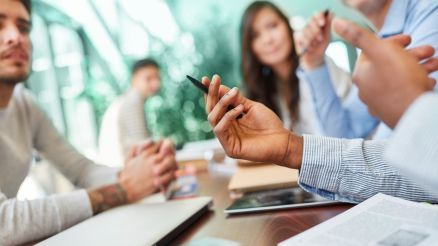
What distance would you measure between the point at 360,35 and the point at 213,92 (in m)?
0.30

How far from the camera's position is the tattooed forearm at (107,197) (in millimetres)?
932

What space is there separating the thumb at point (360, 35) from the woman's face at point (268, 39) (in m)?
1.66

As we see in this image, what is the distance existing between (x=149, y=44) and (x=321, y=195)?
3450 millimetres

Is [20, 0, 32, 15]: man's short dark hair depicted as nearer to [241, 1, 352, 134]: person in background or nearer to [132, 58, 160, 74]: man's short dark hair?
[241, 1, 352, 134]: person in background

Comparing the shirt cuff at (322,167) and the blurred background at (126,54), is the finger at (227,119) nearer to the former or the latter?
the shirt cuff at (322,167)

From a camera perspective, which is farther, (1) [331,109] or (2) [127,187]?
(1) [331,109]

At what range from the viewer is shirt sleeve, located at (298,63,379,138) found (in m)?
1.50

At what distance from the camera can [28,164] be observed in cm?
129

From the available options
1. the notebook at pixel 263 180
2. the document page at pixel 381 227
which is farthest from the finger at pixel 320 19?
the document page at pixel 381 227

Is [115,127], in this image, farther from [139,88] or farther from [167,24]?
[167,24]

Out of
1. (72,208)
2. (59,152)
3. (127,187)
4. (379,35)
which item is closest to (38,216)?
(72,208)

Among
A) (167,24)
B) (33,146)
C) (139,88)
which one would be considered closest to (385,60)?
(33,146)

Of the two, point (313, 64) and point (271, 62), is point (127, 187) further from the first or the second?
point (271, 62)

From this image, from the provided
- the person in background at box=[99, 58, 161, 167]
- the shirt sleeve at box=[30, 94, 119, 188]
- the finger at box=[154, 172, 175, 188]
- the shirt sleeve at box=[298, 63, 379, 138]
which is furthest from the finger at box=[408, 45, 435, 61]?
the person in background at box=[99, 58, 161, 167]
